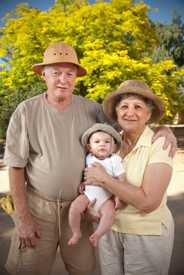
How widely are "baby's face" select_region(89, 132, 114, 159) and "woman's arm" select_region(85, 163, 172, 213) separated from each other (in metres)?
0.03

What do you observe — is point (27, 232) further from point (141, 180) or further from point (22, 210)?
point (141, 180)

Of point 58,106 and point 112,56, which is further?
point 112,56

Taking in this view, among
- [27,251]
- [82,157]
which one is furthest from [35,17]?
[27,251]

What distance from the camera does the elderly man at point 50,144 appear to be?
906 mm

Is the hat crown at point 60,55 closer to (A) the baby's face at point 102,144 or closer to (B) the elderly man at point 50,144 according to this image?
(B) the elderly man at point 50,144

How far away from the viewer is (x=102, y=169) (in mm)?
870

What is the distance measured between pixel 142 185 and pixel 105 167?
95 millimetres

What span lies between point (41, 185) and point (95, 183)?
141mm

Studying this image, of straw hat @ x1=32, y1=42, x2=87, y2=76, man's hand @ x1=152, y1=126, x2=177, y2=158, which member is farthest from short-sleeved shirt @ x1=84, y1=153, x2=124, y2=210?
straw hat @ x1=32, y1=42, x2=87, y2=76

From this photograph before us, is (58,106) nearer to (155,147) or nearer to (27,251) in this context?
(155,147)

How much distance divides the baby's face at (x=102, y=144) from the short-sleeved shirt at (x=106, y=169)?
1cm

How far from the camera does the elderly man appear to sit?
906mm

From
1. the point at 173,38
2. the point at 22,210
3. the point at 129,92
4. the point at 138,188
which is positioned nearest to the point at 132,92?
the point at 129,92

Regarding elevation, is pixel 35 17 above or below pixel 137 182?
above
